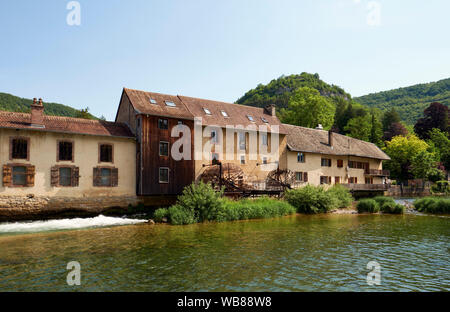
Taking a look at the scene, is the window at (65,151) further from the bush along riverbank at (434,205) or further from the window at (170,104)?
the bush along riverbank at (434,205)

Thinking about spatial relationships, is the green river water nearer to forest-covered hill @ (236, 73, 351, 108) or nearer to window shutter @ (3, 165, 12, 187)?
window shutter @ (3, 165, 12, 187)

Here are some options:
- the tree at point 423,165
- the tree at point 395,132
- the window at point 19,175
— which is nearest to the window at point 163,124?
the window at point 19,175

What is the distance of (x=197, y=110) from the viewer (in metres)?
31.6

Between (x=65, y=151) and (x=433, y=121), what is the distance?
76377 mm

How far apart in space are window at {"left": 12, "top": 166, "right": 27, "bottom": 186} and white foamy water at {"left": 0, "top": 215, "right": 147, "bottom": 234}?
281 centimetres

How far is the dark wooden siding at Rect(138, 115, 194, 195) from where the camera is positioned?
87.1 feet

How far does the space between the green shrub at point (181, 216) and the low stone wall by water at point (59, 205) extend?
5.92m

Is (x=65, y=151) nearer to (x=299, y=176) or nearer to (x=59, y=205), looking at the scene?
(x=59, y=205)

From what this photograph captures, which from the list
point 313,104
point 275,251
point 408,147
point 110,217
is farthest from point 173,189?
point 408,147

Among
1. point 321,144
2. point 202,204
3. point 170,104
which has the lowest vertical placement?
point 202,204

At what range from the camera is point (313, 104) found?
2195 inches

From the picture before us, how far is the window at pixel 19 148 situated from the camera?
74.5ft

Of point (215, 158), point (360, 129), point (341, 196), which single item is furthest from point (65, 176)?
point (360, 129)

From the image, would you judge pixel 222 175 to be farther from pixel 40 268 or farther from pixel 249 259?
pixel 40 268
